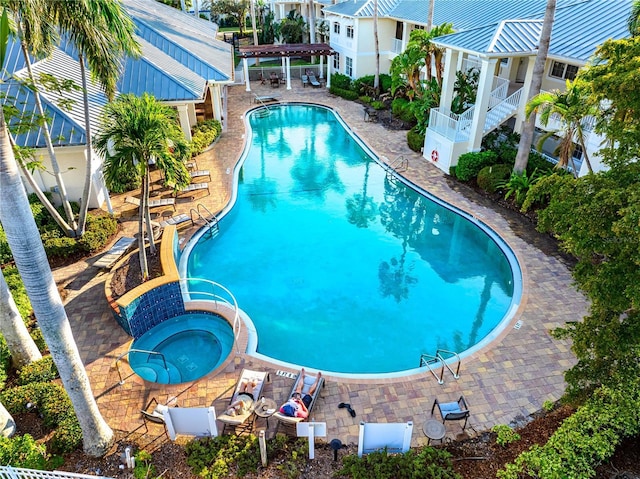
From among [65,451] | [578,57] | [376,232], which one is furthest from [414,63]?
[65,451]

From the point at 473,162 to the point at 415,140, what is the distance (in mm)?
4784

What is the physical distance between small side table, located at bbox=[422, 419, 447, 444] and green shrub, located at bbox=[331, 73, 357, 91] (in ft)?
102

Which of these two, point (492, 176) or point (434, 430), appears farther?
point (492, 176)

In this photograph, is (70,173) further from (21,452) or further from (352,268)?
(21,452)

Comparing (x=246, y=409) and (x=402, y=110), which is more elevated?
(x=402, y=110)

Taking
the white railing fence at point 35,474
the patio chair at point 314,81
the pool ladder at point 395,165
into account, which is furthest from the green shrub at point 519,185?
the patio chair at point 314,81

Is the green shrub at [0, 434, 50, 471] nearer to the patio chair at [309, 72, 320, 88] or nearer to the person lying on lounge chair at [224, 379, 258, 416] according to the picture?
the person lying on lounge chair at [224, 379, 258, 416]

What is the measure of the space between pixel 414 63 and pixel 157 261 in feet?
59.2

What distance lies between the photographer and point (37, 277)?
265 inches

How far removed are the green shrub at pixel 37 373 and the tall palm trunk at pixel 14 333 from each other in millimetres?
242

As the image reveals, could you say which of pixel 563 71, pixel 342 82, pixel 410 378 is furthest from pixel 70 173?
pixel 342 82

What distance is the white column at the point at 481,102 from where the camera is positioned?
19641mm

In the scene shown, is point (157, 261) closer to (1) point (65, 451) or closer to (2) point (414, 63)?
(1) point (65, 451)

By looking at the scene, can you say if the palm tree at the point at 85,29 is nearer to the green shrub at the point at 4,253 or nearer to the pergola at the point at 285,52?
the green shrub at the point at 4,253
